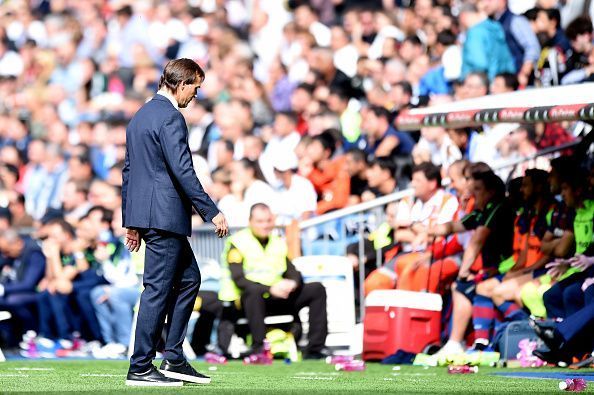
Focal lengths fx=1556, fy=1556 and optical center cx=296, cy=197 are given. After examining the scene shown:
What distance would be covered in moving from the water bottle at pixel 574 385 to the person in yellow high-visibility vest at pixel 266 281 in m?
5.69

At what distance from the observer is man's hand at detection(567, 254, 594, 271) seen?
Answer: 1407 cm

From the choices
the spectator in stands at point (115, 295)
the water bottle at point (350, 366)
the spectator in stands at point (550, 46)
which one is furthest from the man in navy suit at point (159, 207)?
the spectator in stands at point (550, 46)

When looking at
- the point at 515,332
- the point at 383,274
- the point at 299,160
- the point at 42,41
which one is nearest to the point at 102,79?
the point at 42,41

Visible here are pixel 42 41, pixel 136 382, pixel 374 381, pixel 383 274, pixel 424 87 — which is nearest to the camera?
pixel 136 382

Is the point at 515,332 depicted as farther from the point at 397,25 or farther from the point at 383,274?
the point at 397,25

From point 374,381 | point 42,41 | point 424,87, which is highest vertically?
point 42,41

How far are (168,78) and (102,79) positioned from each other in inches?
628

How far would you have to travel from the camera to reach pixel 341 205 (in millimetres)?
18125

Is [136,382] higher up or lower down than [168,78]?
lower down

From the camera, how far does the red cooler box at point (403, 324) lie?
1546 cm

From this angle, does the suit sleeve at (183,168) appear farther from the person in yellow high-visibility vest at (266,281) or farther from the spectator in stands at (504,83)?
the spectator in stands at (504,83)

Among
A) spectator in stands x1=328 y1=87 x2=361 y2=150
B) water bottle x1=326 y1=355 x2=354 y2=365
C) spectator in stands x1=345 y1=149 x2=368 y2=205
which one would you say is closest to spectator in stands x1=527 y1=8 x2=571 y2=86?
spectator in stands x1=345 y1=149 x2=368 y2=205

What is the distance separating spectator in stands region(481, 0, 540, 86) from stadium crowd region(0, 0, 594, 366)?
27mm

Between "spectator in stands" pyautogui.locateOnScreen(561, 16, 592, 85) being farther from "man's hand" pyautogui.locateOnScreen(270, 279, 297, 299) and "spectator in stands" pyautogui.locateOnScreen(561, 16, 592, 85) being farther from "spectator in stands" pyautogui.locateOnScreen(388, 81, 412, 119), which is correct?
"man's hand" pyautogui.locateOnScreen(270, 279, 297, 299)
